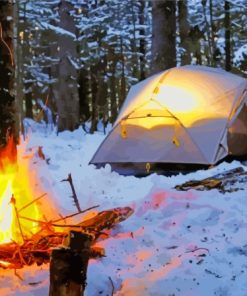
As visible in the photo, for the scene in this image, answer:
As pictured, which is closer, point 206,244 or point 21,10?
point 206,244

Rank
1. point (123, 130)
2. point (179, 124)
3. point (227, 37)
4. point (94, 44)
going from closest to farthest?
1. point (179, 124)
2. point (123, 130)
3. point (227, 37)
4. point (94, 44)

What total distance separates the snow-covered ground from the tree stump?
50 cm

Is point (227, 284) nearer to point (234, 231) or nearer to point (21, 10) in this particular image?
point (234, 231)

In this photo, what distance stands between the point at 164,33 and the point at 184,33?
7.51 m

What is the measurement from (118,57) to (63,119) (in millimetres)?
12627

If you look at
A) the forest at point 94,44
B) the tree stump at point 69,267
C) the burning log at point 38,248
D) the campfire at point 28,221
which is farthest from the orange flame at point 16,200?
the forest at point 94,44

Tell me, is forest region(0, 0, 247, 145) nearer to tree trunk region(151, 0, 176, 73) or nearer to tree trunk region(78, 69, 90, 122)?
tree trunk region(78, 69, 90, 122)

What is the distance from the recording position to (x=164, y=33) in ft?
42.0

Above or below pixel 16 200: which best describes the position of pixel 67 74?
below

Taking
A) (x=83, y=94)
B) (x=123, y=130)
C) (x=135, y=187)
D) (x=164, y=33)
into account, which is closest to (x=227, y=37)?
(x=83, y=94)

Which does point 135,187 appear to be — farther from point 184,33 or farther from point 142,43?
point 142,43

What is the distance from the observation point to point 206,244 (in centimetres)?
470

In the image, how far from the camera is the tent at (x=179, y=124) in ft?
32.9

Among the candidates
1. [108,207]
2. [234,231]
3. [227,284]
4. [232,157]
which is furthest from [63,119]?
[227,284]
